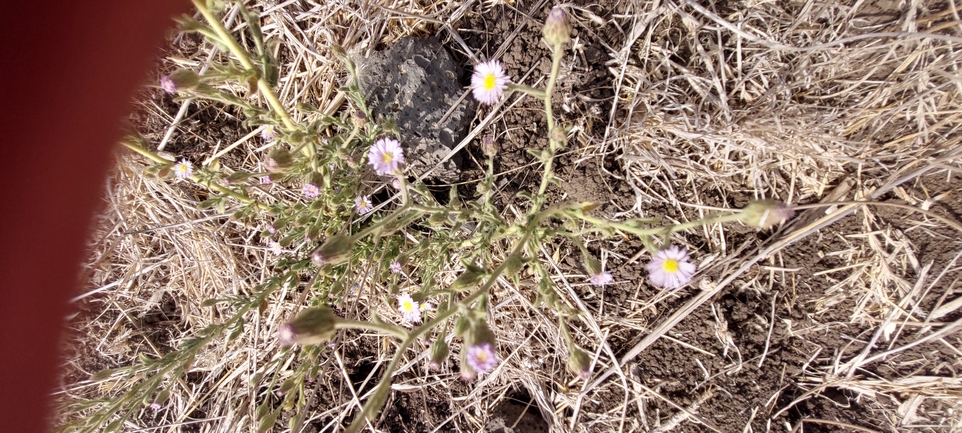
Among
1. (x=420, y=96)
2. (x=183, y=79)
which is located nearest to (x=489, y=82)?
(x=420, y=96)

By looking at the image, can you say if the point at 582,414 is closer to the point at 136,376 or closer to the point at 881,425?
the point at 881,425

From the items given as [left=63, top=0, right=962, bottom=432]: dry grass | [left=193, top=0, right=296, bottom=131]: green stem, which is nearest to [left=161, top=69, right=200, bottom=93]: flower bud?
[left=193, top=0, right=296, bottom=131]: green stem

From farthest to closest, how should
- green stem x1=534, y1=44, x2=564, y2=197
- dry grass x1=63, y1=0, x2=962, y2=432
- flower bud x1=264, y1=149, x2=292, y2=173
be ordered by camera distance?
dry grass x1=63, y1=0, x2=962, y2=432
flower bud x1=264, y1=149, x2=292, y2=173
green stem x1=534, y1=44, x2=564, y2=197

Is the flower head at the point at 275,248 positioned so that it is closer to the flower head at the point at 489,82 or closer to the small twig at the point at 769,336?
the flower head at the point at 489,82

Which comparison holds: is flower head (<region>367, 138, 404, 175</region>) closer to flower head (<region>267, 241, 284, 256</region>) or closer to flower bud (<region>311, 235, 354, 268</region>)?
flower bud (<region>311, 235, 354, 268</region>)

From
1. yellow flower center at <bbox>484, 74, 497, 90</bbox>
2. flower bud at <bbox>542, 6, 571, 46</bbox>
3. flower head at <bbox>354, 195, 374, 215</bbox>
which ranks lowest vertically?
flower head at <bbox>354, 195, 374, 215</bbox>

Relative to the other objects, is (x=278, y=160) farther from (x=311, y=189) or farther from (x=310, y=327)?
(x=310, y=327)

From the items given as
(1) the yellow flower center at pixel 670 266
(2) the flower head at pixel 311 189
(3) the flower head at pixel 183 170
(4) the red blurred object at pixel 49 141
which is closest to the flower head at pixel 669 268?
(1) the yellow flower center at pixel 670 266
